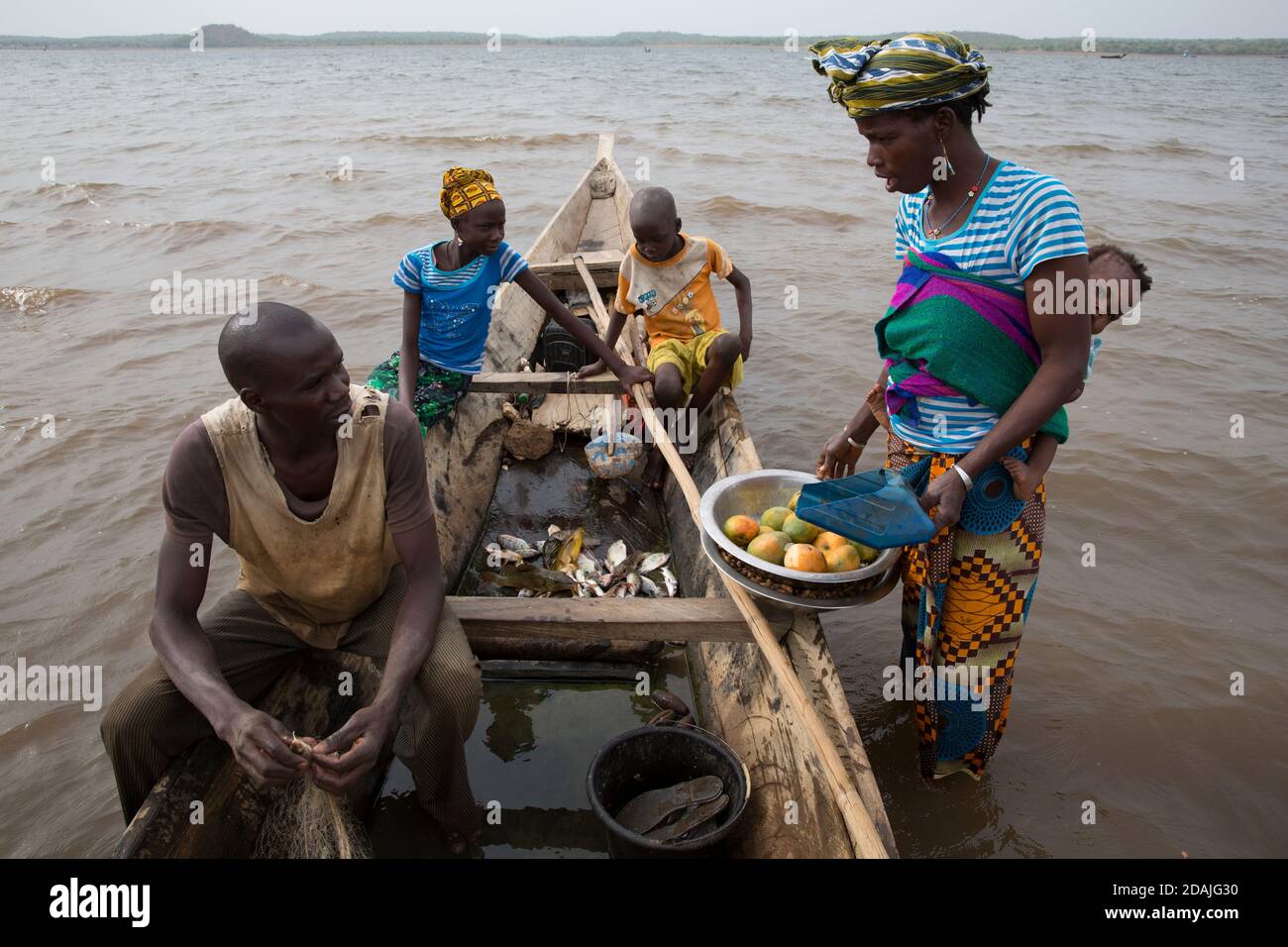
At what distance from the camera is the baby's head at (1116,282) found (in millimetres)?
2051

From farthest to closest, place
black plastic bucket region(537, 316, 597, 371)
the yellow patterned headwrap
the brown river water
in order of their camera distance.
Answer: black plastic bucket region(537, 316, 597, 371), the yellow patterned headwrap, the brown river water

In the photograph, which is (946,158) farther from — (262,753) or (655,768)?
(262,753)

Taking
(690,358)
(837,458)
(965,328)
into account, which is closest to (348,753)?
(837,458)

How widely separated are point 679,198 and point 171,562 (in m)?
10.7

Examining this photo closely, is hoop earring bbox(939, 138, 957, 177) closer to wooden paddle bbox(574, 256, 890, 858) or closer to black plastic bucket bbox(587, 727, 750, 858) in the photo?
wooden paddle bbox(574, 256, 890, 858)

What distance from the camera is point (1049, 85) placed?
29766 mm

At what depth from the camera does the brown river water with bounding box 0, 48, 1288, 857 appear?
2.98 metres

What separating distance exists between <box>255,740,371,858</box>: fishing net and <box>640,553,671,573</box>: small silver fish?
5.95ft

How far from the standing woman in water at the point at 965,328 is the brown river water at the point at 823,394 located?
103cm

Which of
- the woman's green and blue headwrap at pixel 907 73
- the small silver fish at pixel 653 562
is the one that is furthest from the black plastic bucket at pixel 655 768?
the woman's green and blue headwrap at pixel 907 73

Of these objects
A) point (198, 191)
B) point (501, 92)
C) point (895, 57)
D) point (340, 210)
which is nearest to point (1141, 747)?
point (895, 57)

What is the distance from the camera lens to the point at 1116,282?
2.05m

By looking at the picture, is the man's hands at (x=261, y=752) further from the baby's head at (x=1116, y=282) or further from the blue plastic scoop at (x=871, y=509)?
the baby's head at (x=1116, y=282)

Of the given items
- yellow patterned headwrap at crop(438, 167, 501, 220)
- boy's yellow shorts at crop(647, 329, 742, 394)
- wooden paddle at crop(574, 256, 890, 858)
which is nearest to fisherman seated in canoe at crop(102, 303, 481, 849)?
wooden paddle at crop(574, 256, 890, 858)
